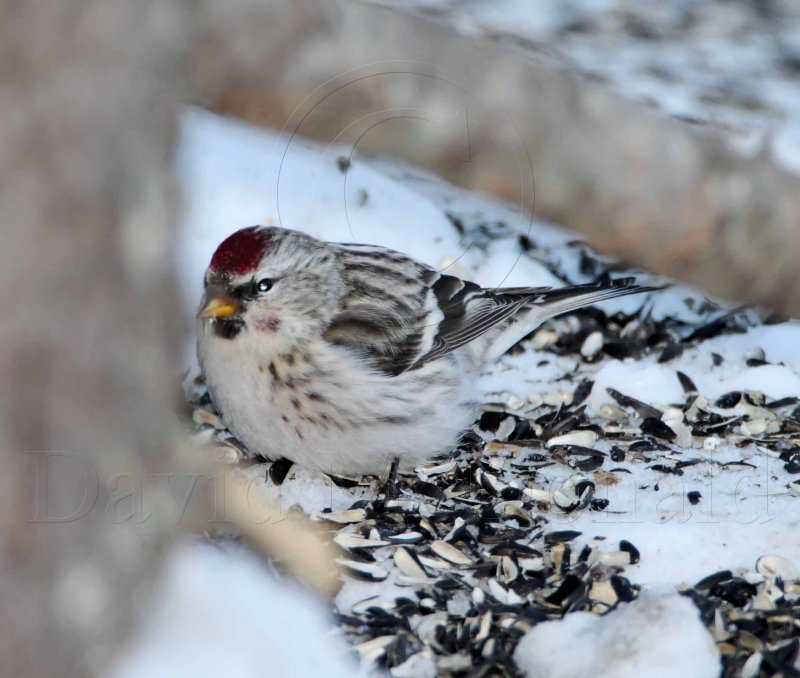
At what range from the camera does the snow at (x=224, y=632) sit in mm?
2041

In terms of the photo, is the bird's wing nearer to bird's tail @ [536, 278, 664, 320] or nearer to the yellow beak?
bird's tail @ [536, 278, 664, 320]

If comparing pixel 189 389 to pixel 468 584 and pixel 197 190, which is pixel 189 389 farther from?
pixel 468 584

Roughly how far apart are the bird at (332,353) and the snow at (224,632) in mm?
605

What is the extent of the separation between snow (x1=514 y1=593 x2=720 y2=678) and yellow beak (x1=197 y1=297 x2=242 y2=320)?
1106 mm

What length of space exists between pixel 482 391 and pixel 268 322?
96cm

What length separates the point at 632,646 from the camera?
87.6 inches

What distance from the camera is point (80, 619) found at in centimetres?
188

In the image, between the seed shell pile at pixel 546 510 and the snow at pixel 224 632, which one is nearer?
the snow at pixel 224 632

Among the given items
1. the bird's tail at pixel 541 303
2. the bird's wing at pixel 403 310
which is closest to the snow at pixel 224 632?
the bird's wing at pixel 403 310

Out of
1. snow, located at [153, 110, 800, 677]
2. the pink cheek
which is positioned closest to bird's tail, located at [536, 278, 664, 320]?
snow, located at [153, 110, 800, 677]

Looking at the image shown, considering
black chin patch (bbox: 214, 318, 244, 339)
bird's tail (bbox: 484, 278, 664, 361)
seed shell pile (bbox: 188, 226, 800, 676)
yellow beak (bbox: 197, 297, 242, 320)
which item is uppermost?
yellow beak (bbox: 197, 297, 242, 320)

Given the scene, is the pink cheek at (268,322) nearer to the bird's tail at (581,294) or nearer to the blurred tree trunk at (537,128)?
the bird's tail at (581,294)

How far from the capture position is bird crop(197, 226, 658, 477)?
9.75ft

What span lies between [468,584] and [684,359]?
5.12 ft
